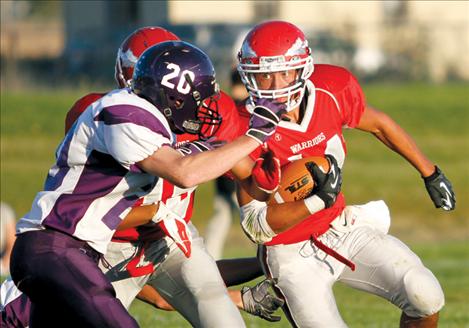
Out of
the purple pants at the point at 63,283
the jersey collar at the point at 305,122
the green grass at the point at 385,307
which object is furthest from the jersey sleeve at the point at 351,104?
the green grass at the point at 385,307

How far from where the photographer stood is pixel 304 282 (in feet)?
17.6

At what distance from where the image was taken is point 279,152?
18.2ft

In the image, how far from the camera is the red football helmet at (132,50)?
5.76 metres

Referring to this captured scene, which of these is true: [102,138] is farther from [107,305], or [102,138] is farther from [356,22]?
[356,22]

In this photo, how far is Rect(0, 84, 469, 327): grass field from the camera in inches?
591

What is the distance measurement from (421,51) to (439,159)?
8690mm

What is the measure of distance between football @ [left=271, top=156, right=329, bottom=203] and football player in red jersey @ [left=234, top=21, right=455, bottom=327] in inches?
2.4

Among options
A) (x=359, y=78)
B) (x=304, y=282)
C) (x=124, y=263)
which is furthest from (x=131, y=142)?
(x=359, y=78)

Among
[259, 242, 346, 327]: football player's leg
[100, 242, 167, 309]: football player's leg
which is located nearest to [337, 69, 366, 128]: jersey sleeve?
[259, 242, 346, 327]: football player's leg

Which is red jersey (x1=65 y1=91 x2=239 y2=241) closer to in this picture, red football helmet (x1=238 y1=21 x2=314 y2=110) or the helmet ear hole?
red football helmet (x1=238 y1=21 x2=314 y2=110)

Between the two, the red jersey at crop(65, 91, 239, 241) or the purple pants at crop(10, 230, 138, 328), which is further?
the red jersey at crop(65, 91, 239, 241)

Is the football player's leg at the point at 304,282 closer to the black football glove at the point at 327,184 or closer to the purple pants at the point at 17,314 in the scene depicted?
the black football glove at the point at 327,184

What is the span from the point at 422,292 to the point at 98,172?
1640 millimetres

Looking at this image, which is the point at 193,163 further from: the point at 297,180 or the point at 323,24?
the point at 323,24
